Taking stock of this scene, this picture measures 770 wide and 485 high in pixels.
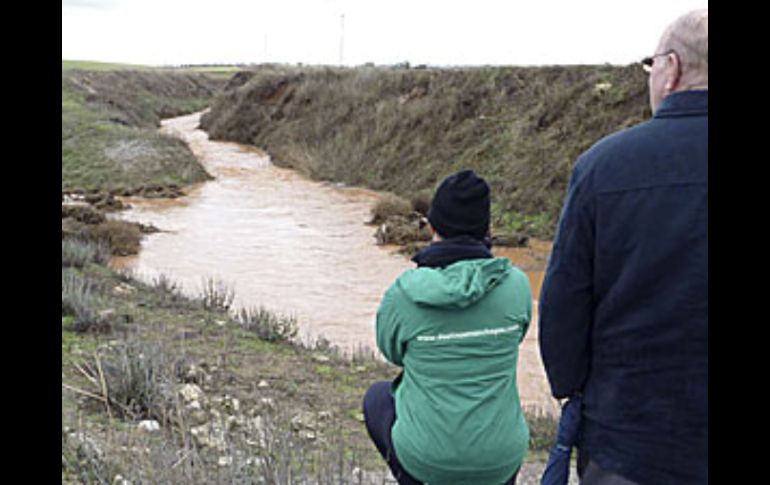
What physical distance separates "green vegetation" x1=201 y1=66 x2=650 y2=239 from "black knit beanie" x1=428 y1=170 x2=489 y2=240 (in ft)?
44.8

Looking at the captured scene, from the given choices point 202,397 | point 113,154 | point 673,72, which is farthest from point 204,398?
point 113,154

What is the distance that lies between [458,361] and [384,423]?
51cm

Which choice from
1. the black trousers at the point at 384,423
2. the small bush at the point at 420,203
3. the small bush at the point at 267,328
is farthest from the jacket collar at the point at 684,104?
the small bush at the point at 420,203

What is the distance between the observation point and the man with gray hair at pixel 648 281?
189 cm

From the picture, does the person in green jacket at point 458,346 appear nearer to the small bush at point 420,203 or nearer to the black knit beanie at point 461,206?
the black knit beanie at point 461,206

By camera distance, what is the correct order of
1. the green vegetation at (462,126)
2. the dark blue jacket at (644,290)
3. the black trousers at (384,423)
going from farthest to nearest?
1. the green vegetation at (462,126)
2. the black trousers at (384,423)
3. the dark blue jacket at (644,290)

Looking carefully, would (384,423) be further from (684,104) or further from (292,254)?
(292,254)

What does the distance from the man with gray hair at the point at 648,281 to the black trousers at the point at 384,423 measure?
934 mm

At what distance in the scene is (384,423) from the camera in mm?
3021

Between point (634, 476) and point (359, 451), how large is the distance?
105 inches

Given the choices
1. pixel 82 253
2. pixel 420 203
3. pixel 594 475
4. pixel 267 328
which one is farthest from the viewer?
pixel 420 203

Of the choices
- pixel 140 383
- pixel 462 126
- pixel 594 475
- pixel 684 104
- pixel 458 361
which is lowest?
pixel 140 383

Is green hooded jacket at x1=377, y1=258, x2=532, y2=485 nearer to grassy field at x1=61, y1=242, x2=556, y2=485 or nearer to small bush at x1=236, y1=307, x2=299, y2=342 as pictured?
grassy field at x1=61, y1=242, x2=556, y2=485

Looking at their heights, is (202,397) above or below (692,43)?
below
